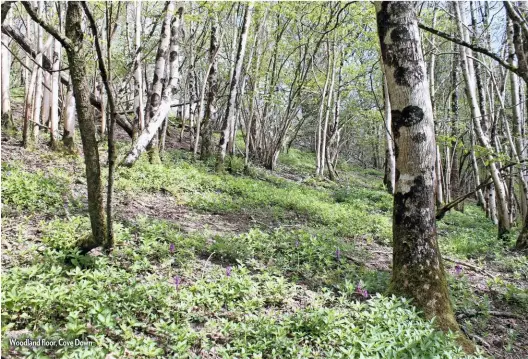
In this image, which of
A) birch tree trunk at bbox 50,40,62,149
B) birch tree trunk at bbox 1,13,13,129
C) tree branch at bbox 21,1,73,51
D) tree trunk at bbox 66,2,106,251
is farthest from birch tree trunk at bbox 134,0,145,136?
tree branch at bbox 21,1,73,51

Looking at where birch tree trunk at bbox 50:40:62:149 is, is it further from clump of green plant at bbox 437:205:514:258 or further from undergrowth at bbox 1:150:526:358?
clump of green plant at bbox 437:205:514:258

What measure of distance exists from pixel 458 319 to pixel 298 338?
2.00 metres

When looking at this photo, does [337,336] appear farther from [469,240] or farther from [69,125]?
[69,125]

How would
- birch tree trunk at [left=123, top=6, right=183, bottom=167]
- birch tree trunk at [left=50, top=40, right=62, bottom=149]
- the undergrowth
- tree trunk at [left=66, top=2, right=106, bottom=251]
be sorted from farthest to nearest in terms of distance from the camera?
birch tree trunk at [left=50, top=40, right=62, bottom=149] < birch tree trunk at [left=123, top=6, right=183, bottom=167] < tree trunk at [left=66, top=2, right=106, bottom=251] < the undergrowth

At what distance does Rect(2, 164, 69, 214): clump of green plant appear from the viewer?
506cm

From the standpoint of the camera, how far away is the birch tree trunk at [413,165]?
3555 mm

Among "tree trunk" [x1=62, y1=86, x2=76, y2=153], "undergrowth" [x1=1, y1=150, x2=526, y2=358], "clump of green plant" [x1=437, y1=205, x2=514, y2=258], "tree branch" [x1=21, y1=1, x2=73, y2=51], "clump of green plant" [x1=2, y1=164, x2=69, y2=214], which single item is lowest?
"clump of green plant" [x1=437, y1=205, x2=514, y2=258]

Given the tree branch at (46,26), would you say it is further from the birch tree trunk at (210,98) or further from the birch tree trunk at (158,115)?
the birch tree trunk at (210,98)

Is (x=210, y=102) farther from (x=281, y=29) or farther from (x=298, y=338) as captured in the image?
(x=298, y=338)

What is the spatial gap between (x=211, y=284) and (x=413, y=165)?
2196 mm

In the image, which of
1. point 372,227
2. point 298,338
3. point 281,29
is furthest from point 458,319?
point 281,29

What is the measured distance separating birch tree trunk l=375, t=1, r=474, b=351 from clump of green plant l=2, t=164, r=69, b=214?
14.1 feet

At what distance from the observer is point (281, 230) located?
608 centimetres

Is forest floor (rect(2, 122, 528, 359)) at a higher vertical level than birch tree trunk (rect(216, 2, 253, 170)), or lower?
lower
